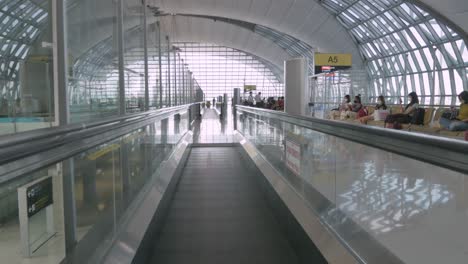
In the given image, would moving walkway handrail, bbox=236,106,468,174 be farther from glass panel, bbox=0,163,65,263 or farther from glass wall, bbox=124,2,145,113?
glass wall, bbox=124,2,145,113

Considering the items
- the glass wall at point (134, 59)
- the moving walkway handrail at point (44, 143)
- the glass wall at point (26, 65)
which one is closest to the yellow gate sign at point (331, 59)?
the glass wall at point (134, 59)

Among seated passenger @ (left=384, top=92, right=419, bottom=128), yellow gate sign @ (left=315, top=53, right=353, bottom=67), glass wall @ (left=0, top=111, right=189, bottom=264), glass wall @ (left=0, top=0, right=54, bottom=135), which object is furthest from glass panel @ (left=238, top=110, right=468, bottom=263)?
yellow gate sign @ (left=315, top=53, right=353, bottom=67)

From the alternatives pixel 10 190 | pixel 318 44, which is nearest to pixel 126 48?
pixel 10 190

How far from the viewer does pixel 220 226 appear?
5.14m

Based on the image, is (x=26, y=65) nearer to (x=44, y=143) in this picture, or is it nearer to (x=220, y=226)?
(x=44, y=143)

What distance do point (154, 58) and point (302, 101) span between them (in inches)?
122

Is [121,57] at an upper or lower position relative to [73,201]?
upper

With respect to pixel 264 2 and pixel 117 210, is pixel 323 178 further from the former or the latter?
pixel 264 2

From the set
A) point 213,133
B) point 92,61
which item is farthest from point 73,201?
point 213,133

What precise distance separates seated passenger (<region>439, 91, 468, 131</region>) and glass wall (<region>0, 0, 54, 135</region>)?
8.89 m

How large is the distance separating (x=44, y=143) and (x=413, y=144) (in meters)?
1.65

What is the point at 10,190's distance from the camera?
158 cm

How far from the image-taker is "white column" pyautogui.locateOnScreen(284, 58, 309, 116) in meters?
8.86

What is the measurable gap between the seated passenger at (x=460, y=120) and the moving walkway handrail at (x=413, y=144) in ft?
24.9
